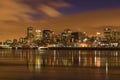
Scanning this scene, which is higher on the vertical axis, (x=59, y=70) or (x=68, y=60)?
(x=59, y=70)

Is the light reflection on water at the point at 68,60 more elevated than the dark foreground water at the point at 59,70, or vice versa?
the dark foreground water at the point at 59,70

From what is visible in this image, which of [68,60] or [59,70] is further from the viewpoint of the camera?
[68,60]

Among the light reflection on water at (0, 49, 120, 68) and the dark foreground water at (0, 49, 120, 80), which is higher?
the dark foreground water at (0, 49, 120, 80)

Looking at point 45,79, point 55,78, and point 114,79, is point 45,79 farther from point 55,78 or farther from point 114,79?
point 114,79

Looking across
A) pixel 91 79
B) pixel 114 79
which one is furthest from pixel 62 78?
pixel 114 79

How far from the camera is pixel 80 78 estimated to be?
37.4 meters

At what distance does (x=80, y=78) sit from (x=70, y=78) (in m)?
1.06

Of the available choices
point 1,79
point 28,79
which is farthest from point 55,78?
point 1,79

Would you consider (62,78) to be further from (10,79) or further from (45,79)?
(10,79)

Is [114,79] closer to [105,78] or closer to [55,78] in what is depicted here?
[105,78]

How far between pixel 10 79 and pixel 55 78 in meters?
4.68

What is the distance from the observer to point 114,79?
3597 cm

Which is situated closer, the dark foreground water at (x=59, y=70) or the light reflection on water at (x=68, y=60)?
the dark foreground water at (x=59, y=70)

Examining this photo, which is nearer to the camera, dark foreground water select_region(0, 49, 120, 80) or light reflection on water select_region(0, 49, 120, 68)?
dark foreground water select_region(0, 49, 120, 80)
